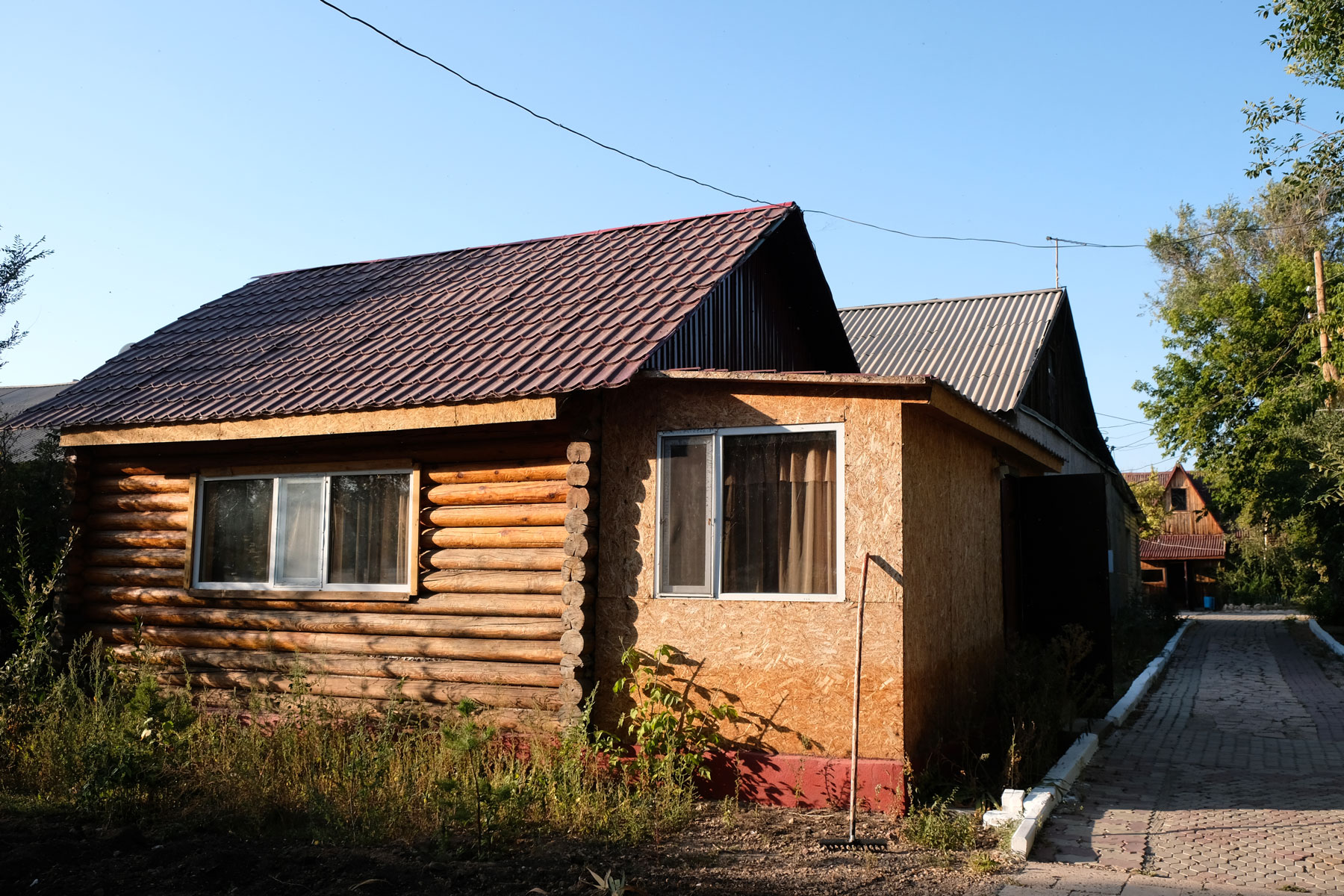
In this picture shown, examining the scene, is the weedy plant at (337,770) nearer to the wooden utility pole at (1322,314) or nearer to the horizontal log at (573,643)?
the horizontal log at (573,643)

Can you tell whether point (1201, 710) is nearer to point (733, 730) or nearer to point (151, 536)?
point (733, 730)

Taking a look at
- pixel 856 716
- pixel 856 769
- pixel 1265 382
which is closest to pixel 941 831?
pixel 856 769

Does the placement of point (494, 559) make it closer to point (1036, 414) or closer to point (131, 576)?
point (131, 576)

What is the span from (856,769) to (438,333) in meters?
6.04

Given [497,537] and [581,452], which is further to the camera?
[497,537]

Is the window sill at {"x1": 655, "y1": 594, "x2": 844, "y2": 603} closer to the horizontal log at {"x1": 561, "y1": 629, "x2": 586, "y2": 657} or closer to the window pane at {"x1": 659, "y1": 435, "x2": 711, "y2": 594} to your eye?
the window pane at {"x1": 659, "y1": 435, "x2": 711, "y2": 594}

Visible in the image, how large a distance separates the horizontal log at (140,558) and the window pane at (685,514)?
5.38 metres

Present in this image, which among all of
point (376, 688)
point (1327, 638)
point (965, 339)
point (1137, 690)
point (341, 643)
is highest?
point (965, 339)

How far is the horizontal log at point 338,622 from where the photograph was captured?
8422mm

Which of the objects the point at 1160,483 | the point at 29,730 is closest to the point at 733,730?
the point at 29,730

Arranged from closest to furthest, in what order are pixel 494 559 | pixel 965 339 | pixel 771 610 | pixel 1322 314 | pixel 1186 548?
1. pixel 771 610
2. pixel 494 559
3. pixel 965 339
4. pixel 1322 314
5. pixel 1186 548

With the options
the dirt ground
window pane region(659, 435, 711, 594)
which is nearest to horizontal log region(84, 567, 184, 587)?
the dirt ground

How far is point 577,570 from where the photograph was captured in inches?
313

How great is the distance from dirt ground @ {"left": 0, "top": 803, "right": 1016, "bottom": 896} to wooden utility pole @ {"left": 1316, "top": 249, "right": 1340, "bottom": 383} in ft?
81.5
